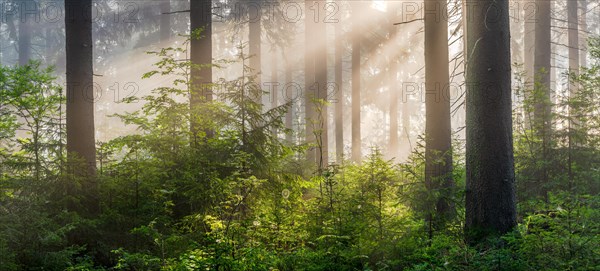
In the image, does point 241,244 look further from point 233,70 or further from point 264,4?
point 233,70

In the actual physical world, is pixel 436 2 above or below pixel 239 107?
above

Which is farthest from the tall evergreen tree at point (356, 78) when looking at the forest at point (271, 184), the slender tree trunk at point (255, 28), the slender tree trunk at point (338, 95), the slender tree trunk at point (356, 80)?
the forest at point (271, 184)

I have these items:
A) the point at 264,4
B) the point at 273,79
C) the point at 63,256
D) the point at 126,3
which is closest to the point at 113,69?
the point at 126,3

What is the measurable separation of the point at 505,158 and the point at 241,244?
4.20m

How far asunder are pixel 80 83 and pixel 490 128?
7383 millimetres

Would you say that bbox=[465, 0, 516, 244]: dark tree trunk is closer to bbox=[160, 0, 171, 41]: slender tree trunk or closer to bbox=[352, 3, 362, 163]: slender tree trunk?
bbox=[352, 3, 362, 163]: slender tree trunk

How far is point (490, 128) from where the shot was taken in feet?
25.0

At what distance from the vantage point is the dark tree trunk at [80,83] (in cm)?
930

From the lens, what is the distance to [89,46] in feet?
31.8

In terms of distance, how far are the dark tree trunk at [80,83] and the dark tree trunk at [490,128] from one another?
6692 mm

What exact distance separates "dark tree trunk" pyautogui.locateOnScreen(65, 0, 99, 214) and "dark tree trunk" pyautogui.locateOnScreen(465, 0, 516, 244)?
6692 mm

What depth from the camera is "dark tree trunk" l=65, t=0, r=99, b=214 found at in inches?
366

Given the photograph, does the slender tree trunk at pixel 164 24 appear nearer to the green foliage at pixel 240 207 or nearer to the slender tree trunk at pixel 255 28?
the slender tree trunk at pixel 255 28

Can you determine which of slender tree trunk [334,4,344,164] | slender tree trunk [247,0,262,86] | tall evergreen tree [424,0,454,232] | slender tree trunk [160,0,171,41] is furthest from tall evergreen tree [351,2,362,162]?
tall evergreen tree [424,0,454,232]
